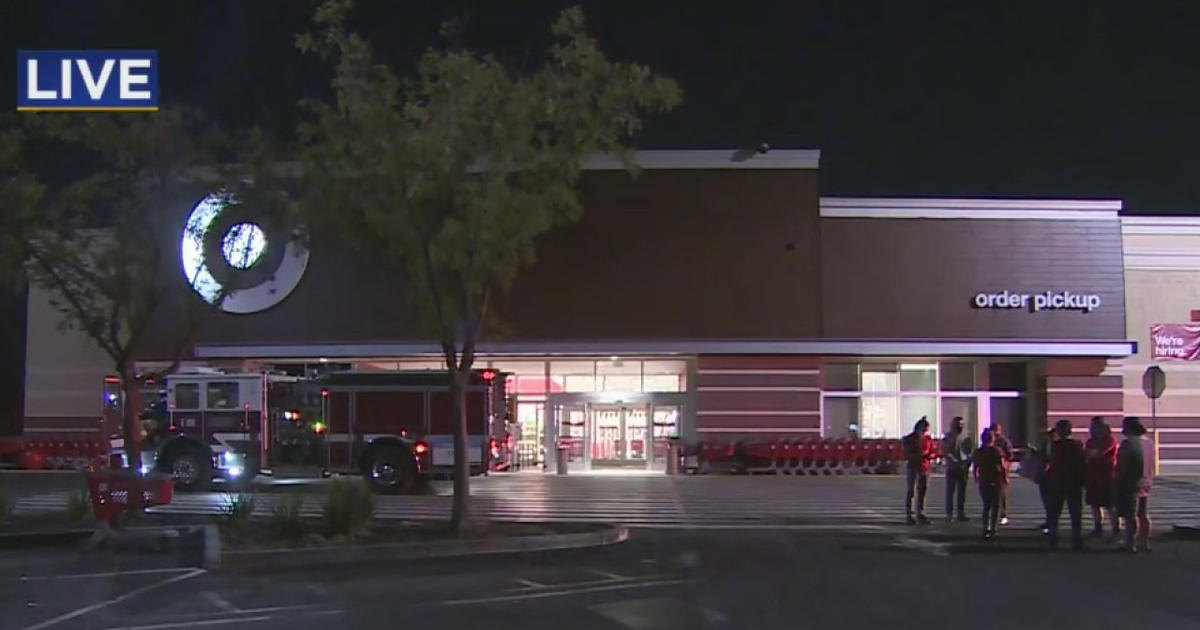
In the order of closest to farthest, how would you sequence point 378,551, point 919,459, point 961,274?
point 378,551 < point 919,459 < point 961,274

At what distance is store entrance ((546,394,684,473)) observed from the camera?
37375 mm

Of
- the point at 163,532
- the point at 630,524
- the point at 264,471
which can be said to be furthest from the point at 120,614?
the point at 264,471

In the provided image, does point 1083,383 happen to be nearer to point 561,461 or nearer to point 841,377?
point 841,377

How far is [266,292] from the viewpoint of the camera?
37.4m

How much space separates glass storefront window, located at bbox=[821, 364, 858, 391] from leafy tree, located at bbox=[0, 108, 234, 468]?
22.6 meters

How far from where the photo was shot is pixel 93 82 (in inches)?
499

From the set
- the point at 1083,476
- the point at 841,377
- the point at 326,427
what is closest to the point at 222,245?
the point at 326,427

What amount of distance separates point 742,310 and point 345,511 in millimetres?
21210

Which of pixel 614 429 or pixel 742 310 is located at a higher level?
pixel 742 310

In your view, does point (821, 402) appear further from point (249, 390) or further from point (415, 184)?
point (415, 184)

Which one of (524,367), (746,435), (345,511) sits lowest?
(345,511)

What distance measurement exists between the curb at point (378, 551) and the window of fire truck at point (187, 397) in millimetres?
10931

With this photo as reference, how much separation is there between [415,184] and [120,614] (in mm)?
7328

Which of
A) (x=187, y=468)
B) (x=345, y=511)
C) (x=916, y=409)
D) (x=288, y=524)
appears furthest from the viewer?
(x=916, y=409)
